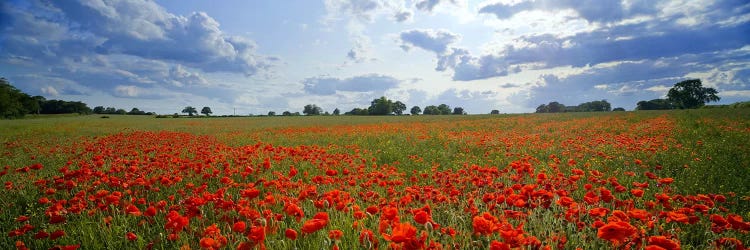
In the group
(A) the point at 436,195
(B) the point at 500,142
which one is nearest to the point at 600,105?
(B) the point at 500,142

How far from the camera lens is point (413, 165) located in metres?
8.77

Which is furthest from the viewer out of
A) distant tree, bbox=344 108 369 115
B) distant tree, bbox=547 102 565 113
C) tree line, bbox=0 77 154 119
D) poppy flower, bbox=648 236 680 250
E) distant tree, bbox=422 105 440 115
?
distant tree, bbox=422 105 440 115

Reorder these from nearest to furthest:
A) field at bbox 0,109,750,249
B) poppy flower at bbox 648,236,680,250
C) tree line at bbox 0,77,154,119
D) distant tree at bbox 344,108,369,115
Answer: poppy flower at bbox 648,236,680,250 < field at bbox 0,109,750,249 < tree line at bbox 0,77,154,119 < distant tree at bbox 344,108,369,115

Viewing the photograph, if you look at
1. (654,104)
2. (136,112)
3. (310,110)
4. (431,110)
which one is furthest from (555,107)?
(136,112)

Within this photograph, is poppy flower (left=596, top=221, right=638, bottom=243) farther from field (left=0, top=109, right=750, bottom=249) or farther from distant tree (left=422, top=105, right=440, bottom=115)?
distant tree (left=422, top=105, right=440, bottom=115)

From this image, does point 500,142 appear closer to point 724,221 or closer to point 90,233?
point 724,221

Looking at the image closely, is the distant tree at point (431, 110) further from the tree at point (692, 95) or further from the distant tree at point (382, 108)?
the tree at point (692, 95)

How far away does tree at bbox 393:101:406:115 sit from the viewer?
125 m

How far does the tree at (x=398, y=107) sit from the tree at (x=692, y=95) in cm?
7619

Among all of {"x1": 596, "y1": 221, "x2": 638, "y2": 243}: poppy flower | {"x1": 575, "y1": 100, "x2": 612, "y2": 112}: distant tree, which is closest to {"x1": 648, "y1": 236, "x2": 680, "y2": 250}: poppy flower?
{"x1": 596, "y1": 221, "x2": 638, "y2": 243}: poppy flower

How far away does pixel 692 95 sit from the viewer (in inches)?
3182

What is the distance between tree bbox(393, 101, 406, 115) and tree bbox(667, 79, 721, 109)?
76.2 m

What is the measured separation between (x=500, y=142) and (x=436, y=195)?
8.20 m

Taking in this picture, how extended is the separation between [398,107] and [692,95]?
8093cm
